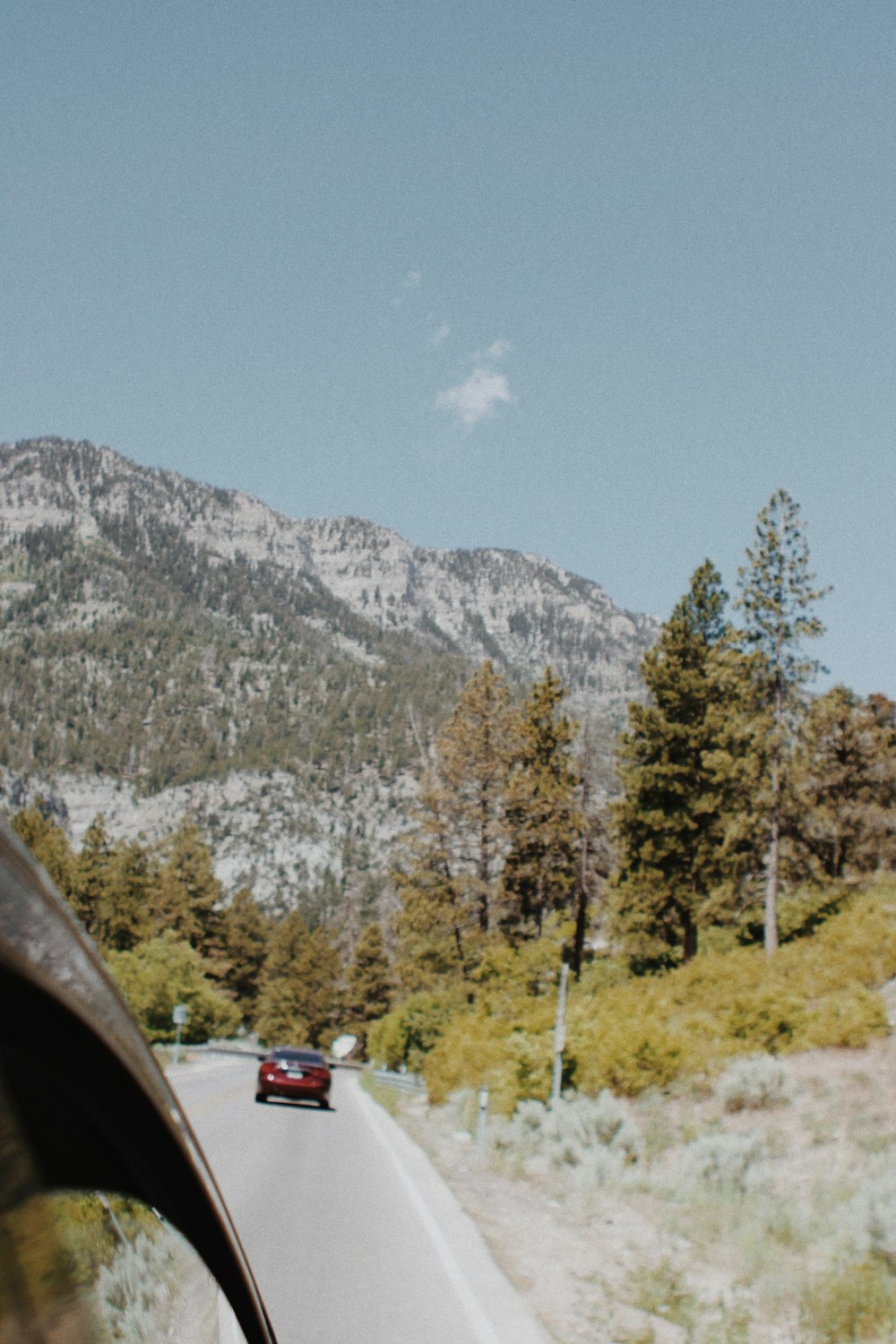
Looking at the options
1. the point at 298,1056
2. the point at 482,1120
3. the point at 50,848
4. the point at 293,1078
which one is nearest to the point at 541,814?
the point at 298,1056

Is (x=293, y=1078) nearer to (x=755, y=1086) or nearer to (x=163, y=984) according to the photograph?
(x=755, y=1086)

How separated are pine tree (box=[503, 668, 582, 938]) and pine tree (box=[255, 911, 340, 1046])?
183 ft

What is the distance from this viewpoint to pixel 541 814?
117ft

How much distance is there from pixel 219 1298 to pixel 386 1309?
21.3 feet

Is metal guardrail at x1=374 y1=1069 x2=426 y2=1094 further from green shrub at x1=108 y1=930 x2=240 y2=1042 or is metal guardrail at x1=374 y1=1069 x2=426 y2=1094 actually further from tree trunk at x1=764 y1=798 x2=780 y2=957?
tree trunk at x1=764 y1=798 x2=780 y2=957

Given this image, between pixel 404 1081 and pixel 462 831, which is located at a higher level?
pixel 462 831

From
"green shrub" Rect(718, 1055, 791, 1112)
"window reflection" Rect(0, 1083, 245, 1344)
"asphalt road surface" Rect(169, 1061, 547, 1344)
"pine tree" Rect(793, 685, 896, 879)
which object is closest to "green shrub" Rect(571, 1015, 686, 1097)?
"green shrub" Rect(718, 1055, 791, 1112)

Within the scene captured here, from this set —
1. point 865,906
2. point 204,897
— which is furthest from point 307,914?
point 865,906

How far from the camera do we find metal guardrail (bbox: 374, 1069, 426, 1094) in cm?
3718

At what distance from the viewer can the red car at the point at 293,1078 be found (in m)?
22.7

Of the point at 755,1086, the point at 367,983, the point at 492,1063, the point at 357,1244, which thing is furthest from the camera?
the point at 367,983

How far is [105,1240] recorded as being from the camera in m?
1.07

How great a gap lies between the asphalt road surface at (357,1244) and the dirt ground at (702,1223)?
37 centimetres

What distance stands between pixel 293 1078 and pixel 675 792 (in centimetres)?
1676
